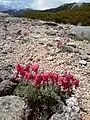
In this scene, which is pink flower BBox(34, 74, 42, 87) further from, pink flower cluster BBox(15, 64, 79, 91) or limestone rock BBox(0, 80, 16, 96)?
limestone rock BBox(0, 80, 16, 96)

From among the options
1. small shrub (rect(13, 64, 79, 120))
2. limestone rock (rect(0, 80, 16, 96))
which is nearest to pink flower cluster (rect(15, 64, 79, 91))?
small shrub (rect(13, 64, 79, 120))

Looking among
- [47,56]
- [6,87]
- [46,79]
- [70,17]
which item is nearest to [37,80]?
[46,79]

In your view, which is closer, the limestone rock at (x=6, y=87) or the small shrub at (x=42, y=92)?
the small shrub at (x=42, y=92)

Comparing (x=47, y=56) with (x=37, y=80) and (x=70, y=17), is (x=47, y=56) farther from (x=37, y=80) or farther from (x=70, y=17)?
(x=70, y=17)

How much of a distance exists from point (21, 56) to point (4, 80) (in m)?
3.88

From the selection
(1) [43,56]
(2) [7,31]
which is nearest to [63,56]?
(1) [43,56]

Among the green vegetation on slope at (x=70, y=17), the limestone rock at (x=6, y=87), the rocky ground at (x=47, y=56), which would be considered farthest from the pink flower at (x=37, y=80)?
the green vegetation on slope at (x=70, y=17)

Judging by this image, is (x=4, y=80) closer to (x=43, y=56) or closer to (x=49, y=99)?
(x=49, y=99)

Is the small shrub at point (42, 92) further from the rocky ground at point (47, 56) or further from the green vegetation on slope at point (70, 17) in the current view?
the green vegetation on slope at point (70, 17)

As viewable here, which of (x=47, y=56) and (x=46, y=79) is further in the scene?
(x=47, y=56)

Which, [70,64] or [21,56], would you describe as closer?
[70,64]

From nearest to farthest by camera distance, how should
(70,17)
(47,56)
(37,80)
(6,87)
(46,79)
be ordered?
1. (37,80)
2. (46,79)
3. (6,87)
4. (47,56)
5. (70,17)

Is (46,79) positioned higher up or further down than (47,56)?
higher up

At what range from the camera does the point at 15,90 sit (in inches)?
319
